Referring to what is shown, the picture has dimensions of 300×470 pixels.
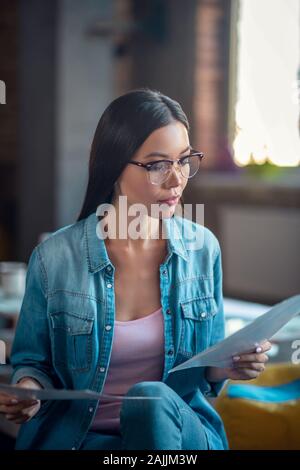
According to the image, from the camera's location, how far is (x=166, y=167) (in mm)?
982

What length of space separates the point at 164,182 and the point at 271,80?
328cm

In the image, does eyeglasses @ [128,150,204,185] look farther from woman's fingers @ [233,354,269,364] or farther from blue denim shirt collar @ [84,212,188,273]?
woman's fingers @ [233,354,269,364]

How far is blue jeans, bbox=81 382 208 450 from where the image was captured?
93 centimetres

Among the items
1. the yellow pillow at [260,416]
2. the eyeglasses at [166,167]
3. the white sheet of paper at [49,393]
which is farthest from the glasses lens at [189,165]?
the yellow pillow at [260,416]

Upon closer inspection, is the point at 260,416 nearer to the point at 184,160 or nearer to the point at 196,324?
the point at 196,324

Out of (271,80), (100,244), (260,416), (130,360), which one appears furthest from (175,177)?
(271,80)

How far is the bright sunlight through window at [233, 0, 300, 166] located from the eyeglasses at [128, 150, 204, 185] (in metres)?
2.96

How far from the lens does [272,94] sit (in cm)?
414

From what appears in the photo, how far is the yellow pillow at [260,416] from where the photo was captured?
1.42m

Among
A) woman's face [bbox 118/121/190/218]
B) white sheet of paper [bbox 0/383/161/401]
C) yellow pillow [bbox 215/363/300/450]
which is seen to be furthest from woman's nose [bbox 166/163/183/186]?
yellow pillow [bbox 215/363/300/450]

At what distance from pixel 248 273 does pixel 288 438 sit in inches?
117

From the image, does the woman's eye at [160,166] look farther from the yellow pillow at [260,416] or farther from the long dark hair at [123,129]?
the yellow pillow at [260,416]

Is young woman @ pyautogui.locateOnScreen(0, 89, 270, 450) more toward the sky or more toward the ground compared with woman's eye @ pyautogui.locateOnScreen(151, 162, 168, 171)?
more toward the ground

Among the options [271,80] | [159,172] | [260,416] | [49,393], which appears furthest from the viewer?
[271,80]
